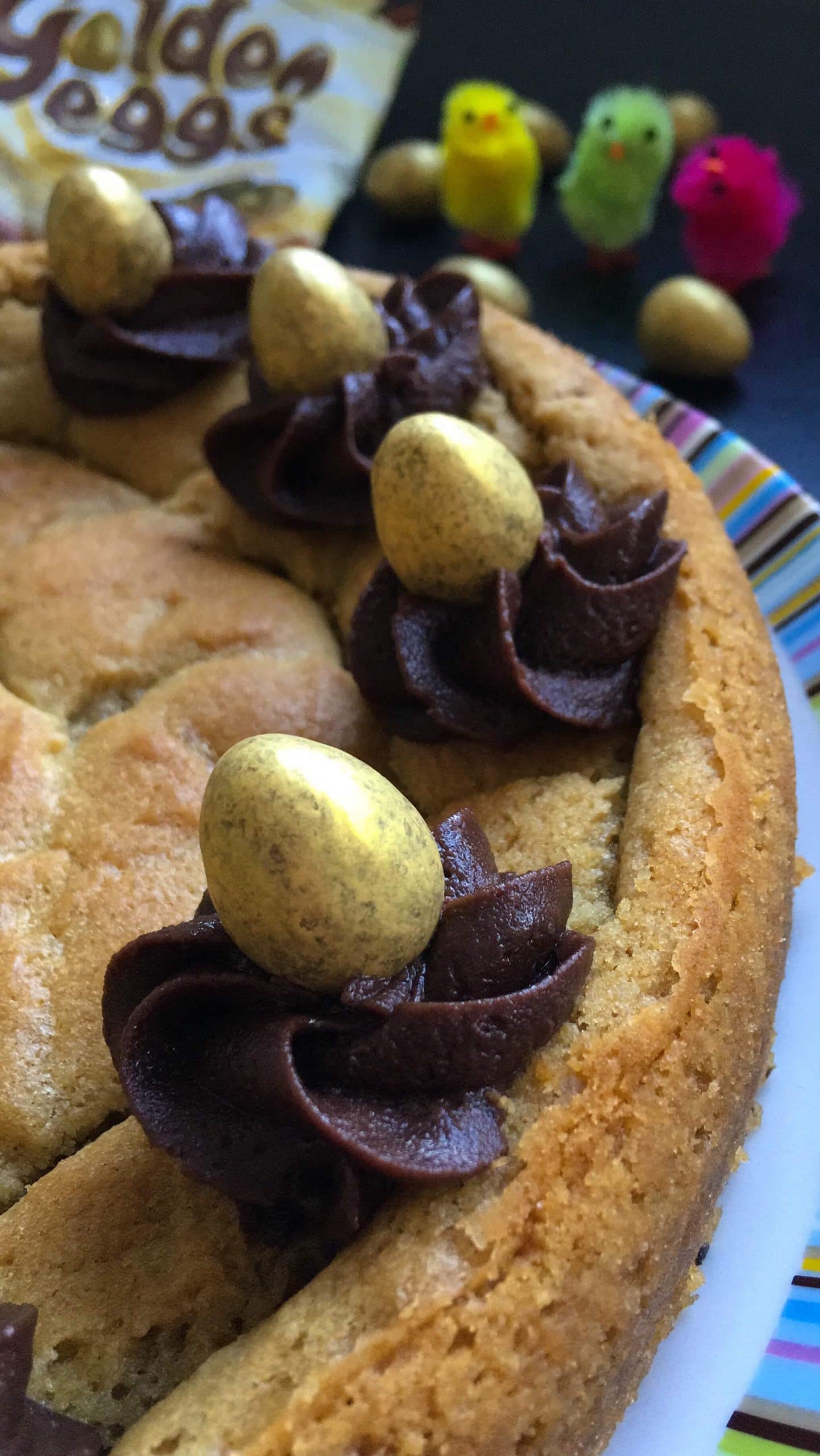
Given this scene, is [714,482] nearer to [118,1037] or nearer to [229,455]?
[229,455]

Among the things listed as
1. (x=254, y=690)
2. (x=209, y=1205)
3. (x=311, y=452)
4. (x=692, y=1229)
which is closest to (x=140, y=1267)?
(x=209, y=1205)

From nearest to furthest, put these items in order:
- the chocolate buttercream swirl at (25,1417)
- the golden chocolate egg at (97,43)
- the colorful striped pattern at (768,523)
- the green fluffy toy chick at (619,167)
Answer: the chocolate buttercream swirl at (25,1417), the colorful striped pattern at (768,523), the golden chocolate egg at (97,43), the green fluffy toy chick at (619,167)

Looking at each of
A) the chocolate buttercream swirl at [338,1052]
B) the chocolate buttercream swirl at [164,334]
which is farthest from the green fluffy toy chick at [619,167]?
the chocolate buttercream swirl at [338,1052]

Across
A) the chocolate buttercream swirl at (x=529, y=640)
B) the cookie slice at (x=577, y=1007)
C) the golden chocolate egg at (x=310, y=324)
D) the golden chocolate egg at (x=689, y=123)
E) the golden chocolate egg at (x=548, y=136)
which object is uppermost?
the golden chocolate egg at (x=689, y=123)

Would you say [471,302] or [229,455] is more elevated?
[471,302]

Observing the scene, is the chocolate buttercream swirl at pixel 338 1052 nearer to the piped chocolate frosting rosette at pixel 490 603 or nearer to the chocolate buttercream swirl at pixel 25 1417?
the chocolate buttercream swirl at pixel 25 1417

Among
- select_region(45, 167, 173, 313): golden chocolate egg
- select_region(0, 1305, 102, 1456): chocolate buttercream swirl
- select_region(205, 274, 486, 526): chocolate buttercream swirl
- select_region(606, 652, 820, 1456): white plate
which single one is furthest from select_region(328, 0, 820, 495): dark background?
select_region(0, 1305, 102, 1456): chocolate buttercream swirl

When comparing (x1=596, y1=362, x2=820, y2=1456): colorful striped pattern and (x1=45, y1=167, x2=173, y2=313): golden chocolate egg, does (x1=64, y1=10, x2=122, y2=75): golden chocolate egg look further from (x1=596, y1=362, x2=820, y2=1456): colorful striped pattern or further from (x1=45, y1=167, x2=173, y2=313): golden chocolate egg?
(x1=596, y1=362, x2=820, y2=1456): colorful striped pattern
